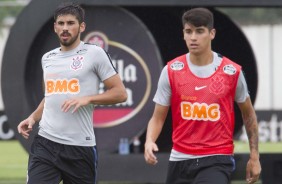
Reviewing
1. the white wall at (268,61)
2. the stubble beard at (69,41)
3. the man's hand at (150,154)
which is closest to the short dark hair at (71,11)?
the stubble beard at (69,41)

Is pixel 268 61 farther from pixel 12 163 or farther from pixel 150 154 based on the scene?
pixel 150 154

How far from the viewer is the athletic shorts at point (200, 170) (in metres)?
7.54

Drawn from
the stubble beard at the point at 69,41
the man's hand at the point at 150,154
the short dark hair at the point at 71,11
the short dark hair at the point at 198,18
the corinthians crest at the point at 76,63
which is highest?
the short dark hair at the point at 71,11

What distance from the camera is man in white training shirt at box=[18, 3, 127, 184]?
805 centimetres

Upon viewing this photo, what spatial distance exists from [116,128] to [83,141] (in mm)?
3801

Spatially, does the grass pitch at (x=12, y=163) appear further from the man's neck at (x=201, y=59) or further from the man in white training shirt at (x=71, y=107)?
the man's neck at (x=201, y=59)

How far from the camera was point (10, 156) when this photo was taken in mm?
20859

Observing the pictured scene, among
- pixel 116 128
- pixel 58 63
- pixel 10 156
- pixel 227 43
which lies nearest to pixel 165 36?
pixel 227 43

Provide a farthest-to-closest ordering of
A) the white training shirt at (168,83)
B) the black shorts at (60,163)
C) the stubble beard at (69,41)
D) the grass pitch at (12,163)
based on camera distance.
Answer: the grass pitch at (12,163) < the stubble beard at (69,41) < the black shorts at (60,163) < the white training shirt at (168,83)

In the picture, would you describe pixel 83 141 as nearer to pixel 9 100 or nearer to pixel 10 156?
pixel 9 100

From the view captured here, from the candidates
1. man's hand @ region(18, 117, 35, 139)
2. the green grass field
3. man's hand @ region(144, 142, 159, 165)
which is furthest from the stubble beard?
the green grass field

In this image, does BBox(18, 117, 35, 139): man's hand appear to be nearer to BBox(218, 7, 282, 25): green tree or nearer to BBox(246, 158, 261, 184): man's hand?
BBox(246, 158, 261, 184): man's hand

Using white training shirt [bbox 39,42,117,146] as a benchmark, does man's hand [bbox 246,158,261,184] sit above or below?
below

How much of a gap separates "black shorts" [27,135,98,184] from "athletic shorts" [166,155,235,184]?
2.63ft
